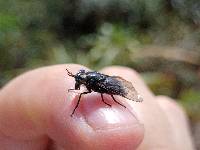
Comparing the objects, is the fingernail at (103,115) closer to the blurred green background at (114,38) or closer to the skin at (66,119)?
the skin at (66,119)

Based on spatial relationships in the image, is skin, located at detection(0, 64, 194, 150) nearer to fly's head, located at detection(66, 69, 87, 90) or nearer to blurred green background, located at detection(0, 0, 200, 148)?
fly's head, located at detection(66, 69, 87, 90)

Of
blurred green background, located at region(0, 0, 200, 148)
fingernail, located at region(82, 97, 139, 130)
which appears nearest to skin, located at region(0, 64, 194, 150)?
fingernail, located at region(82, 97, 139, 130)

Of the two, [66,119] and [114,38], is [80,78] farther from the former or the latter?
[114,38]

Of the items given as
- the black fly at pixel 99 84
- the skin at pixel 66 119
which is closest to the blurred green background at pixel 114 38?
the skin at pixel 66 119

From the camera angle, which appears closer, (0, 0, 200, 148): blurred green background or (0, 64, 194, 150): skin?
(0, 64, 194, 150): skin

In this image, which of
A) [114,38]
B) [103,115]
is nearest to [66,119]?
[103,115]
